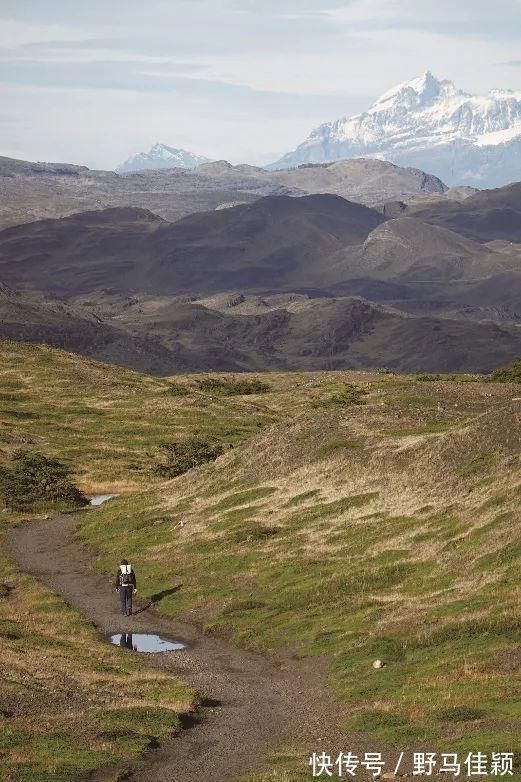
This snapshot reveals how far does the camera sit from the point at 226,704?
1628 inches

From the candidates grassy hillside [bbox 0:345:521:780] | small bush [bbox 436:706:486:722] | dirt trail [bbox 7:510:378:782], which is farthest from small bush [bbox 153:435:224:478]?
small bush [bbox 436:706:486:722]

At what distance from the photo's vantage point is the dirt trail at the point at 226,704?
3381cm

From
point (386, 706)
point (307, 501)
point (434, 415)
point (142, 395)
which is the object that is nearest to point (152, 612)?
point (307, 501)

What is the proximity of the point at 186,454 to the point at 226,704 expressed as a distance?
253 ft

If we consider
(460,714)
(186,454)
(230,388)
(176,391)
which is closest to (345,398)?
(176,391)

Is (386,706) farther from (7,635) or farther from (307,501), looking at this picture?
(307,501)

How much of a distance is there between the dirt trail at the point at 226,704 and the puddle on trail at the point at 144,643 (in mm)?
642

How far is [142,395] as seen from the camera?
155375 millimetres

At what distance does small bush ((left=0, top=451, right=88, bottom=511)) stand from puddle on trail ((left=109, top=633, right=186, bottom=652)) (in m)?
41.1

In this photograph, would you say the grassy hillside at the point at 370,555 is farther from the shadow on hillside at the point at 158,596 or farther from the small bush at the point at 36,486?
the small bush at the point at 36,486

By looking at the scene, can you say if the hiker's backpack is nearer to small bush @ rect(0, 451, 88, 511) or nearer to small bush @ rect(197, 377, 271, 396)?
small bush @ rect(0, 451, 88, 511)

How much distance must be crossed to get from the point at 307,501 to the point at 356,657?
86.6ft

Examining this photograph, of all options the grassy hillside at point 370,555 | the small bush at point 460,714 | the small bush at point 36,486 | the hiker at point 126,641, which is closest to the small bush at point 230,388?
the small bush at point 36,486

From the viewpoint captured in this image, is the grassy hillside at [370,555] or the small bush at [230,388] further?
the small bush at [230,388]
